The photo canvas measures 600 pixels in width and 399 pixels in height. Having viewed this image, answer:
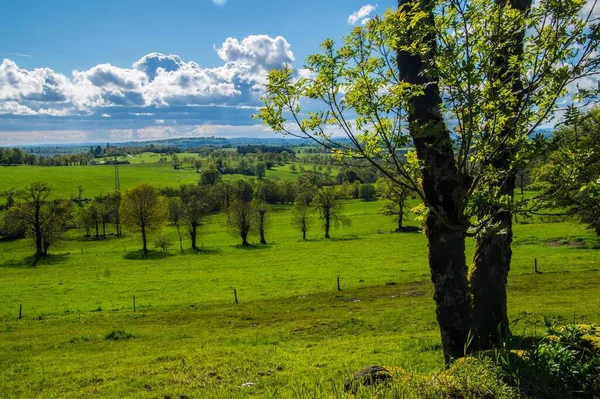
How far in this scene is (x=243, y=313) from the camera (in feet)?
95.7

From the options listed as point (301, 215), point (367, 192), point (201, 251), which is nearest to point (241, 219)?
point (201, 251)

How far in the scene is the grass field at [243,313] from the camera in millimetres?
13453

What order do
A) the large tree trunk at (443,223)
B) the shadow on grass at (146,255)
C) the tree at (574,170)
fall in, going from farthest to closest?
the shadow on grass at (146,255) → the large tree trunk at (443,223) → the tree at (574,170)

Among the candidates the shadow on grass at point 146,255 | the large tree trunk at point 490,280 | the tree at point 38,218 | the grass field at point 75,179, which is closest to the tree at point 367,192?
the grass field at point 75,179

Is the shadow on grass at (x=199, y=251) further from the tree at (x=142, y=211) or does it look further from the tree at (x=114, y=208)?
the tree at (x=114, y=208)

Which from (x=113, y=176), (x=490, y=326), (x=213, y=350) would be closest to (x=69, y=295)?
(x=213, y=350)

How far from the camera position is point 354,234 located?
286 feet

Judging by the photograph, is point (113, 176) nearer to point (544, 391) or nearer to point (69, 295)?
point (69, 295)

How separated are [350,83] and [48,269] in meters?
68.3

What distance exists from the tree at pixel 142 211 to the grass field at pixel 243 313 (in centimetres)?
665

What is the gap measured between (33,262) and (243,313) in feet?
182

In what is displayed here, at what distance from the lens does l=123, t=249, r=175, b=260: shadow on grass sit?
2731 inches

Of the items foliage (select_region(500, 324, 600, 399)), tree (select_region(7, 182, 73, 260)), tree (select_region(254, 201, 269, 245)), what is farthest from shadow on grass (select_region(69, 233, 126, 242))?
foliage (select_region(500, 324, 600, 399))

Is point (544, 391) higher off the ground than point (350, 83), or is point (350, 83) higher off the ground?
point (350, 83)
